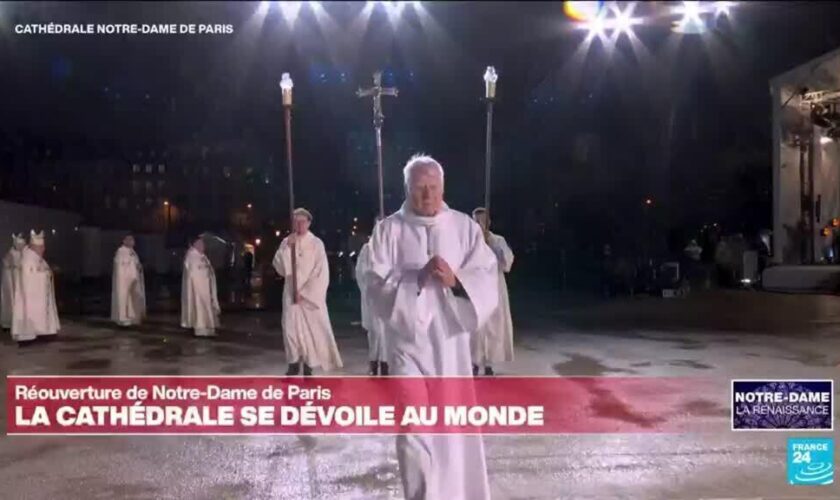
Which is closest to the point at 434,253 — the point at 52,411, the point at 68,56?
the point at 52,411

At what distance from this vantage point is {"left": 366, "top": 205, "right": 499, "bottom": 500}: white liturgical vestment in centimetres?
362

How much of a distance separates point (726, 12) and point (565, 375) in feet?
11.6

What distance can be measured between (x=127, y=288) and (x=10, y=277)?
75.4 inches

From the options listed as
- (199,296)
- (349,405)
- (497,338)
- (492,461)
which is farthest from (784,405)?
(199,296)

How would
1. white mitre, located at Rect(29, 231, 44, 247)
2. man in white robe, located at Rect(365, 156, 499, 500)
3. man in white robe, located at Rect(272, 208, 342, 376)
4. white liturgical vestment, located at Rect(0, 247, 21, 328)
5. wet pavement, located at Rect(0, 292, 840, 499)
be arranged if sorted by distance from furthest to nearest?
white liturgical vestment, located at Rect(0, 247, 21, 328) → white mitre, located at Rect(29, 231, 44, 247) → man in white robe, located at Rect(272, 208, 342, 376) → wet pavement, located at Rect(0, 292, 840, 499) → man in white robe, located at Rect(365, 156, 499, 500)

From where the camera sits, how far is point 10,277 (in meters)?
11.5

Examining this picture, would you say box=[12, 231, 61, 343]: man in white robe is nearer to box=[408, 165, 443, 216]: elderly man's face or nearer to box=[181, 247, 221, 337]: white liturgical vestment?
box=[181, 247, 221, 337]: white liturgical vestment

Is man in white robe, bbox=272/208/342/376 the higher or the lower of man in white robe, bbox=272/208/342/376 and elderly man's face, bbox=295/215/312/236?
the lower

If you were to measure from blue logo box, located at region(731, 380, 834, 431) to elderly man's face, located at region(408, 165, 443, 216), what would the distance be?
1.89m

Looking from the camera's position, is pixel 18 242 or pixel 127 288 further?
pixel 127 288

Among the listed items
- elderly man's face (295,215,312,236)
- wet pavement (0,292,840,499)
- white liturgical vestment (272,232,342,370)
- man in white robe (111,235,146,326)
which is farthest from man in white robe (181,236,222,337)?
elderly man's face (295,215,312,236)

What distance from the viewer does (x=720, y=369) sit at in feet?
24.9

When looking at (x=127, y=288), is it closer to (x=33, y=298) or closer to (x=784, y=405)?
(x=33, y=298)

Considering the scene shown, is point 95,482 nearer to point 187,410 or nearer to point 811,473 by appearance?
point 187,410
